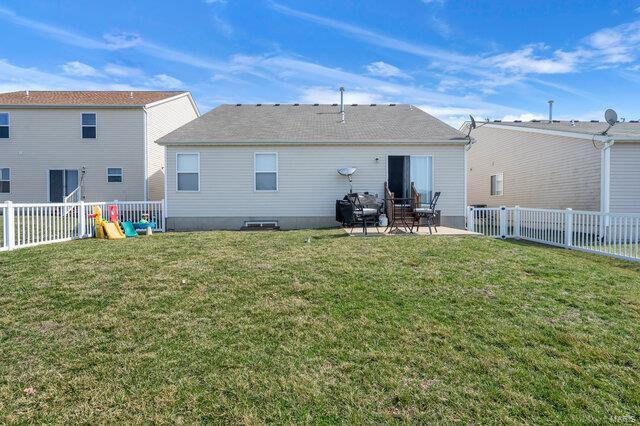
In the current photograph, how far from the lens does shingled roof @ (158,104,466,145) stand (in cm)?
1215

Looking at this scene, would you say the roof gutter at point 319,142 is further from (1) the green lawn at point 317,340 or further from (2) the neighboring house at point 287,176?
(1) the green lawn at point 317,340

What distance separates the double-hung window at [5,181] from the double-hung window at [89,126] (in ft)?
13.2

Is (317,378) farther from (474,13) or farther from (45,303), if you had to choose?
(474,13)

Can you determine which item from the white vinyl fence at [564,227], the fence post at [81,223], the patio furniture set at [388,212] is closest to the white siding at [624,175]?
the white vinyl fence at [564,227]

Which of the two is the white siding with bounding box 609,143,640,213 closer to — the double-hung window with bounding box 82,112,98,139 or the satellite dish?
the satellite dish

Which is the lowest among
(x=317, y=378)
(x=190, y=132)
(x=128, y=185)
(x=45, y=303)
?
(x=317, y=378)

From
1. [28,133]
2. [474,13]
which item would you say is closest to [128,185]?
[28,133]

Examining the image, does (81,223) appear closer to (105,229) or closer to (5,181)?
(105,229)

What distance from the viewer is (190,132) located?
12711mm

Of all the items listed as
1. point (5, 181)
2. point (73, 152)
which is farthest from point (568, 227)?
point (5, 181)

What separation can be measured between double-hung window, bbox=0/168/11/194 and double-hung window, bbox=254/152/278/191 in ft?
44.6

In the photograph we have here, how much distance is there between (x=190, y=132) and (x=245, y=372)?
11.1m

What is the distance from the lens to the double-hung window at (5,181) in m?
17.2

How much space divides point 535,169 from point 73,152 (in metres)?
20.8
